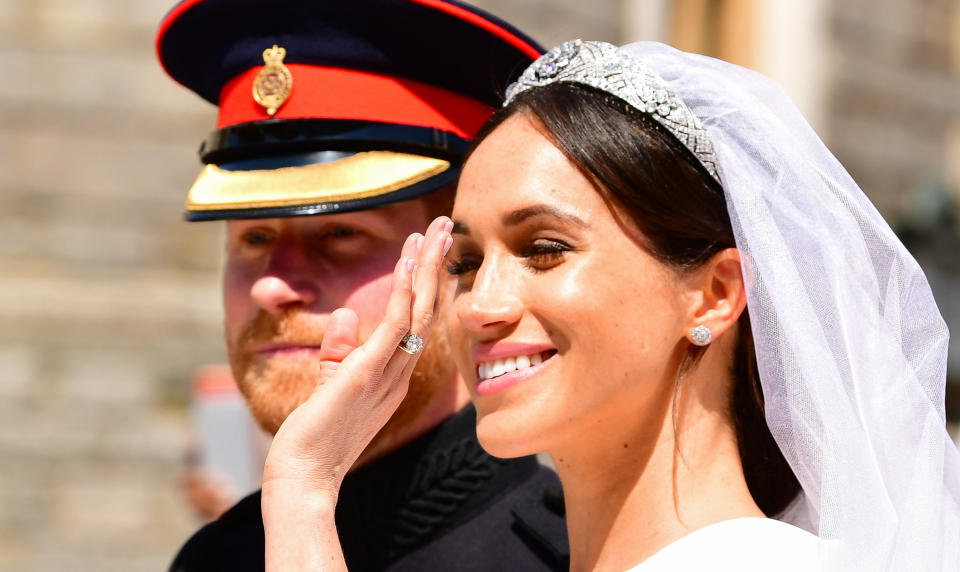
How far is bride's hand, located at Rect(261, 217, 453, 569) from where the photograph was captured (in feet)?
5.99

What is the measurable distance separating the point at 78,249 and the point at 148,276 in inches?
14.3

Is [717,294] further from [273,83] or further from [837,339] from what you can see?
[273,83]

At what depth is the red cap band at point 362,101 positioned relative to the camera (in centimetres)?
247

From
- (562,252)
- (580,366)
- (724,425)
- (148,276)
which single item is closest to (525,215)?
(562,252)

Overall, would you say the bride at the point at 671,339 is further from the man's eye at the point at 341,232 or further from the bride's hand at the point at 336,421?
the man's eye at the point at 341,232

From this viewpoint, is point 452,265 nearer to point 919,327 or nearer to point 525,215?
point 525,215

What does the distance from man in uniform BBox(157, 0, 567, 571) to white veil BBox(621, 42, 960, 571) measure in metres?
0.62

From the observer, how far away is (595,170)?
186 cm

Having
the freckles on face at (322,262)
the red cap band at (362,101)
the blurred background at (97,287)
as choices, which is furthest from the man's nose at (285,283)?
the blurred background at (97,287)

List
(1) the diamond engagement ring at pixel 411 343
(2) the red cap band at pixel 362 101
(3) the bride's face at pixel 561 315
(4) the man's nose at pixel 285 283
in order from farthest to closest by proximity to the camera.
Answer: (2) the red cap band at pixel 362 101
(4) the man's nose at pixel 285 283
(1) the diamond engagement ring at pixel 411 343
(3) the bride's face at pixel 561 315

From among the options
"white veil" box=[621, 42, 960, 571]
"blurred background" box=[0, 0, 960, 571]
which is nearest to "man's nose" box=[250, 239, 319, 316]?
"white veil" box=[621, 42, 960, 571]

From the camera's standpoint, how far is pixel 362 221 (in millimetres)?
2412

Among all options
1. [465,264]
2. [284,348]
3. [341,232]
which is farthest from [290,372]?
[465,264]

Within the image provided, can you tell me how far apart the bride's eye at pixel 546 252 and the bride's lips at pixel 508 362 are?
4.9 inches
